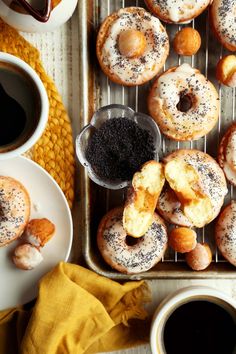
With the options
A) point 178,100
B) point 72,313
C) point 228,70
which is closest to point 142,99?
point 178,100

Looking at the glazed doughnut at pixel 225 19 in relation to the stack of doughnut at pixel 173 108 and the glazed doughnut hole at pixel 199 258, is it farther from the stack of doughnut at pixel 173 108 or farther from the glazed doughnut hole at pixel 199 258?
the glazed doughnut hole at pixel 199 258

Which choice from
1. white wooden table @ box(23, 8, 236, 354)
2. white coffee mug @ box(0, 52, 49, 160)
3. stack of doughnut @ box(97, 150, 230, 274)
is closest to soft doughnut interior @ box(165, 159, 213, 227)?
stack of doughnut @ box(97, 150, 230, 274)

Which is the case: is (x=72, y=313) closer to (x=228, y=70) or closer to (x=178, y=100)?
(x=178, y=100)

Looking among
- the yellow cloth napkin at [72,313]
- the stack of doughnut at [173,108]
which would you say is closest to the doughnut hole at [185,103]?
the stack of doughnut at [173,108]

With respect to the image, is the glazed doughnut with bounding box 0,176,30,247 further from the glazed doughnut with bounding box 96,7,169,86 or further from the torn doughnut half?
the glazed doughnut with bounding box 96,7,169,86

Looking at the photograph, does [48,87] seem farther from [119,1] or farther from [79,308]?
[79,308]

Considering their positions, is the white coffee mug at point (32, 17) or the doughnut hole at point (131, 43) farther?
the doughnut hole at point (131, 43)

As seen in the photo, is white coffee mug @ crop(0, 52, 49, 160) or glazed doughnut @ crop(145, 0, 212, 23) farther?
glazed doughnut @ crop(145, 0, 212, 23)
